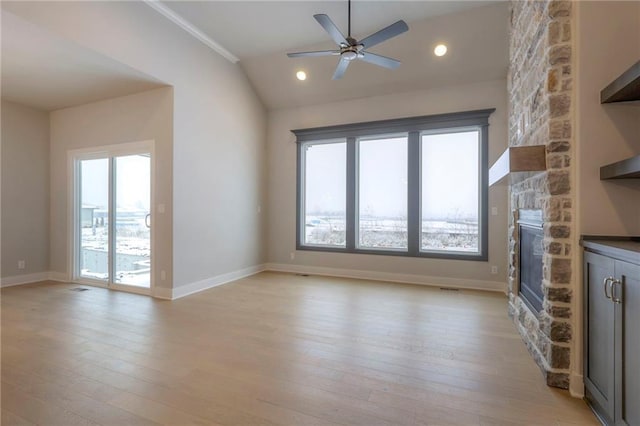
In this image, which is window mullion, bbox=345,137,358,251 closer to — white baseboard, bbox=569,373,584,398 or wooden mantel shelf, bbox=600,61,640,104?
white baseboard, bbox=569,373,584,398

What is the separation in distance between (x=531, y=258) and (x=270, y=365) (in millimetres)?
2632

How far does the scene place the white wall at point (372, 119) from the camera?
15.8ft

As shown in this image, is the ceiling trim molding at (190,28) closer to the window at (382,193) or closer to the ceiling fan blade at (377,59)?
the ceiling fan blade at (377,59)

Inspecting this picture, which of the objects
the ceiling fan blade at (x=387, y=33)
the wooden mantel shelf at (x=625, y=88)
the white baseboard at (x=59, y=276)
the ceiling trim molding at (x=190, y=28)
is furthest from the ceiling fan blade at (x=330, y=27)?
the white baseboard at (x=59, y=276)

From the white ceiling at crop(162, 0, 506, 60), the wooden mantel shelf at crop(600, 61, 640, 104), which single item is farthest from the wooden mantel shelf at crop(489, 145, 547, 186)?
the white ceiling at crop(162, 0, 506, 60)

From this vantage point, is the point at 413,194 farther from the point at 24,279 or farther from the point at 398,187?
the point at 24,279

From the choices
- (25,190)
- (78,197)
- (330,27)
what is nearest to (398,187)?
(330,27)

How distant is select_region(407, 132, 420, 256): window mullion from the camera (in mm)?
5332

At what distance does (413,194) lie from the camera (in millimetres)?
5359

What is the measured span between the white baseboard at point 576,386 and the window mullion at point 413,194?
10.5 feet

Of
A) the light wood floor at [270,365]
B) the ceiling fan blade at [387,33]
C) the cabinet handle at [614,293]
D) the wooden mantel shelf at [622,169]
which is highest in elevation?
the ceiling fan blade at [387,33]

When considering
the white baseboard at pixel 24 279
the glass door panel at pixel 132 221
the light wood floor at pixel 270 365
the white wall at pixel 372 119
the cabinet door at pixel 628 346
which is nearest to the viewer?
the cabinet door at pixel 628 346

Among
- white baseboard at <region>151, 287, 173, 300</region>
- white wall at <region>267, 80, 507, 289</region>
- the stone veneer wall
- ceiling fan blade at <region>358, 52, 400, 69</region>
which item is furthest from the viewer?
white wall at <region>267, 80, 507, 289</region>

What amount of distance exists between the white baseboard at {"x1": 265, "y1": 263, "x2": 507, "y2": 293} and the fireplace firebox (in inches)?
64.4
